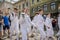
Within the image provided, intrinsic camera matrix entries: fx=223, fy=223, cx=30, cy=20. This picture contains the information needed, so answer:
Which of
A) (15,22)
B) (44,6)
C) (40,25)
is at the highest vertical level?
(44,6)

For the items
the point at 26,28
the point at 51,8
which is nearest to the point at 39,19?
the point at 26,28

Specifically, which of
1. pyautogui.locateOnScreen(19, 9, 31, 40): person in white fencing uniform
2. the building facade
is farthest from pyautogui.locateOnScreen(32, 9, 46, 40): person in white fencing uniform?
the building facade

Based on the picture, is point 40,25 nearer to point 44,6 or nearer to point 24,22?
point 24,22

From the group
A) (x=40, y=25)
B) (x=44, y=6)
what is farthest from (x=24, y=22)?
(x=44, y=6)

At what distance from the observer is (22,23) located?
8.50m

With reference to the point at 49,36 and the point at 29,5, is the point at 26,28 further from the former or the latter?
the point at 29,5

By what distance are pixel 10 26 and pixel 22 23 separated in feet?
6.50

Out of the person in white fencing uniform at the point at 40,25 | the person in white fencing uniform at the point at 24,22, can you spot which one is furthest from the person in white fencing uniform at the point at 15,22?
the person in white fencing uniform at the point at 24,22

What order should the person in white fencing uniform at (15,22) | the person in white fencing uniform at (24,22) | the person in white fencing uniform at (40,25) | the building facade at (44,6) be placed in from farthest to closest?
the building facade at (44,6) → the person in white fencing uniform at (15,22) → the person in white fencing uniform at (40,25) → the person in white fencing uniform at (24,22)

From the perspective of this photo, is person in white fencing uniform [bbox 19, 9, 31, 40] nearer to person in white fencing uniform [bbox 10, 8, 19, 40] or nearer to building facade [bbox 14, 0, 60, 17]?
person in white fencing uniform [bbox 10, 8, 19, 40]

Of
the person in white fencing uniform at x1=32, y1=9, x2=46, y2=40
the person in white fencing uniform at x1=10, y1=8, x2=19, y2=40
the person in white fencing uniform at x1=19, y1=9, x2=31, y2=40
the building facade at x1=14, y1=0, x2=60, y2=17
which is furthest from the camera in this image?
the building facade at x1=14, y1=0, x2=60, y2=17

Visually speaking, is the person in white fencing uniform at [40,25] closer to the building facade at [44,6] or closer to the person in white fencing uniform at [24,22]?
the person in white fencing uniform at [24,22]

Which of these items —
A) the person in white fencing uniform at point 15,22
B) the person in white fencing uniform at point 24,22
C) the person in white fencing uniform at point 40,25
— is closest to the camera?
the person in white fencing uniform at point 24,22

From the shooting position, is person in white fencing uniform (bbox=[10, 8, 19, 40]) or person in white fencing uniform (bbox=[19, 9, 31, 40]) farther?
person in white fencing uniform (bbox=[10, 8, 19, 40])
